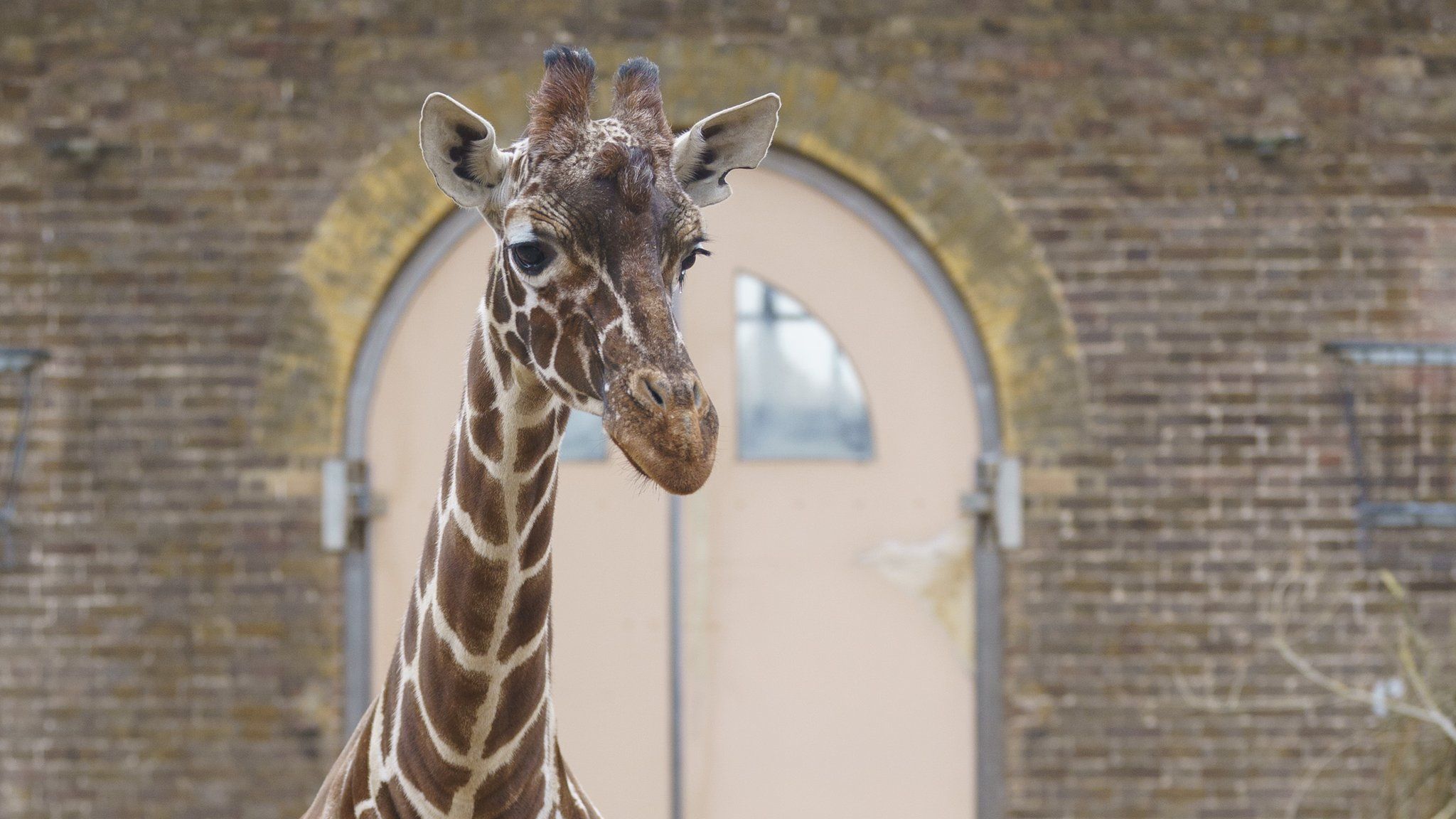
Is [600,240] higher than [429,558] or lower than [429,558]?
higher

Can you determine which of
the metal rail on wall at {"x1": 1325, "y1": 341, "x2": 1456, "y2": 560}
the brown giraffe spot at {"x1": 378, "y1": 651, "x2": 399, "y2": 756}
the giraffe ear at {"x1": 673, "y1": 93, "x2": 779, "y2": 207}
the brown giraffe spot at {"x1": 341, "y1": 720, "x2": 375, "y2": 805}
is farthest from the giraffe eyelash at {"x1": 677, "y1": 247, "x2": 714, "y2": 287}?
the metal rail on wall at {"x1": 1325, "y1": 341, "x2": 1456, "y2": 560}

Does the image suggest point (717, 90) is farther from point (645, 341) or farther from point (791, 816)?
point (645, 341)

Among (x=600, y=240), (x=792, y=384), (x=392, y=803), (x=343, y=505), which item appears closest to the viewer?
(x=600, y=240)

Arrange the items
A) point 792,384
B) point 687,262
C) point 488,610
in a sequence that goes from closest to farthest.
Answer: point 687,262, point 488,610, point 792,384

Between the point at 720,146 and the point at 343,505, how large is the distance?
3.20m

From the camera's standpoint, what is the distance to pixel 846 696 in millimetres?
4812

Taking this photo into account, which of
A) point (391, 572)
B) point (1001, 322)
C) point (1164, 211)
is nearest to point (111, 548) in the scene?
point (391, 572)

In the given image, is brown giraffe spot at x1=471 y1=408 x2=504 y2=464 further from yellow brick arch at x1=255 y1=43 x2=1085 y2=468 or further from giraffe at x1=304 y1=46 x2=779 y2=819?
yellow brick arch at x1=255 y1=43 x2=1085 y2=468

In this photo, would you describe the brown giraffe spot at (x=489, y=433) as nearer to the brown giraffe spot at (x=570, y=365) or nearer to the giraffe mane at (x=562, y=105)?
the brown giraffe spot at (x=570, y=365)

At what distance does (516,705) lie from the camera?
6.58ft

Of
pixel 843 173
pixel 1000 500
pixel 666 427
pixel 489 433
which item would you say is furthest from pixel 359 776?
pixel 843 173

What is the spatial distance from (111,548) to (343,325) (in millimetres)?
1224

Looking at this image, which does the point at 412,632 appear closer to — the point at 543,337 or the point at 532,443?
the point at 532,443

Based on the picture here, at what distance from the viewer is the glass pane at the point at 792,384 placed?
489cm
